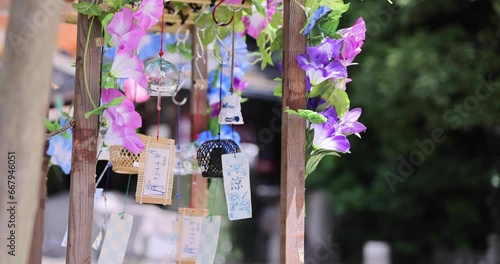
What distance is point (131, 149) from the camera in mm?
2084

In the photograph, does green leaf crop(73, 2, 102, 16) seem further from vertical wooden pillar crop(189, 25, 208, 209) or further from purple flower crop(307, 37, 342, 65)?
vertical wooden pillar crop(189, 25, 208, 209)

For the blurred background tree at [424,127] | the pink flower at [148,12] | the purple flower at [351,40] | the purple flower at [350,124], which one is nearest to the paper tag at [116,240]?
the pink flower at [148,12]

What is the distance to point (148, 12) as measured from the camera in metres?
2.10

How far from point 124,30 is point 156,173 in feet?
1.50

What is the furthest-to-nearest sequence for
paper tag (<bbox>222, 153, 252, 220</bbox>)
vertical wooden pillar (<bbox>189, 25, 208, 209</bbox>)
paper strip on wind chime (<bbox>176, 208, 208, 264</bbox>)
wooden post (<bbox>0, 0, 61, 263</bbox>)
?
vertical wooden pillar (<bbox>189, 25, 208, 209</bbox>)
paper strip on wind chime (<bbox>176, 208, 208, 264</bbox>)
paper tag (<bbox>222, 153, 252, 220</bbox>)
wooden post (<bbox>0, 0, 61, 263</bbox>)

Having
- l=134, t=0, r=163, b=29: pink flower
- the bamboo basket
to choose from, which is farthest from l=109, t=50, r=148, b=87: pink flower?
the bamboo basket

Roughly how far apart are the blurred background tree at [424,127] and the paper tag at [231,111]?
4516 mm

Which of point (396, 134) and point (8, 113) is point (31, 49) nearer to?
point (8, 113)

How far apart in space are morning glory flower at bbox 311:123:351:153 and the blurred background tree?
472 cm

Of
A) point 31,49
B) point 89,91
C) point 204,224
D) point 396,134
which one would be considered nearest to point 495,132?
point 396,134

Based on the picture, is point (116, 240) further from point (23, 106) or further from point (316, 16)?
point (23, 106)

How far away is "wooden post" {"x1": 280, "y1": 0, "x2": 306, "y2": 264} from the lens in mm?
2018

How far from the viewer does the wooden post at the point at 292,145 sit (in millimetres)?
2018

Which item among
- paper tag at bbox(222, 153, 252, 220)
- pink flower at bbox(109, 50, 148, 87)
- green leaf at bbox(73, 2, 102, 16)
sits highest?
green leaf at bbox(73, 2, 102, 16)
